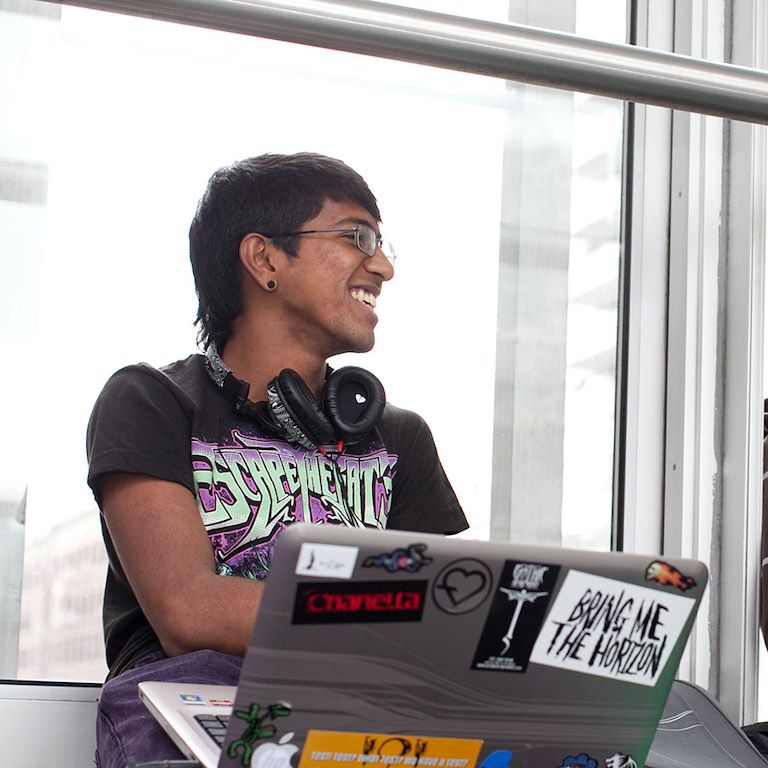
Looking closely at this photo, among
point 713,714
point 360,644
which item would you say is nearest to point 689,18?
point 713,714

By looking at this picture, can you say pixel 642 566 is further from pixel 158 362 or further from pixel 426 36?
pixel 158 362

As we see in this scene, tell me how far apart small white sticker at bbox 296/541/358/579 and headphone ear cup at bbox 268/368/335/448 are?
2.36ft

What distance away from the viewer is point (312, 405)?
A: 4.87ft

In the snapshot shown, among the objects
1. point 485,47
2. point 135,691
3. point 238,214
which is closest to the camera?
point 485,47

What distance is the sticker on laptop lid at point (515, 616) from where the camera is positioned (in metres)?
0.82

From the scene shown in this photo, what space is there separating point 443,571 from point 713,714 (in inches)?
34.1

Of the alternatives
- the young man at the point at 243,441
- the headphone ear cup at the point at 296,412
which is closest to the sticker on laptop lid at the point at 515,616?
the young man at the point at 243,441

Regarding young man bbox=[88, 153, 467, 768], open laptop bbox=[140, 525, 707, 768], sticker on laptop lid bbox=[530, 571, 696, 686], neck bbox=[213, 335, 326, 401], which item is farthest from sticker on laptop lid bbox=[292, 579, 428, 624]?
neck bbox=[213, 335, 326, 401]

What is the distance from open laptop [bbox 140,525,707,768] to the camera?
0.77 m

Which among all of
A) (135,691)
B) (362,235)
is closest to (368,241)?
(362,235)

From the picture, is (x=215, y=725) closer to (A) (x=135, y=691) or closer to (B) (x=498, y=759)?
(B) (x=498, y=759)

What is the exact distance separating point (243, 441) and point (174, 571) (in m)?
0.25

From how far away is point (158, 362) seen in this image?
165 cm

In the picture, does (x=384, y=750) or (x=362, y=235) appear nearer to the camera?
(x=384, y=750)
